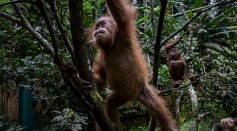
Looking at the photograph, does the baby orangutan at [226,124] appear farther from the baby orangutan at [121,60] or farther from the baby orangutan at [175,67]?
A: the baby orangutan at [175,67]

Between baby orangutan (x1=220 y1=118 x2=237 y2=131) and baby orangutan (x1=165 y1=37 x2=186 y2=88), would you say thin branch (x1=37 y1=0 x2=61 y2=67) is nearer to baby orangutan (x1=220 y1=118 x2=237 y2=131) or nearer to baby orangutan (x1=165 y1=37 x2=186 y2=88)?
baby orangutan (x1=220 y1=118 x2=237 y2=131)

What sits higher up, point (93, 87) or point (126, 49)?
point (126, 49)

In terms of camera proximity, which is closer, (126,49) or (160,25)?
(160,25)

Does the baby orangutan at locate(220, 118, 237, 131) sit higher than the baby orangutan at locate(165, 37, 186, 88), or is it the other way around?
the baby orangutan at locate(165, 37, 186, 88)

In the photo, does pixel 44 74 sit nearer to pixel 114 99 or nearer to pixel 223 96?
pixel 114 99

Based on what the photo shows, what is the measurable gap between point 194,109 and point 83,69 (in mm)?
1902

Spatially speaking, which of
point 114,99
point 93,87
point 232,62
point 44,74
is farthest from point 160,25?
point 232,62

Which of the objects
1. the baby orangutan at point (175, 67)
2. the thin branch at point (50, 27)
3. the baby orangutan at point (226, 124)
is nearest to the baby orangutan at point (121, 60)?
the baby orangutan at point (226, 124)

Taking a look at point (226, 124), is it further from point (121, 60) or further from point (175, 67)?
Result: point (121, 60)

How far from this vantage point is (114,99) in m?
3.26

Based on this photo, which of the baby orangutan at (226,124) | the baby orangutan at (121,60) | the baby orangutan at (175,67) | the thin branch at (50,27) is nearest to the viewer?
the thin branch at (50,27)

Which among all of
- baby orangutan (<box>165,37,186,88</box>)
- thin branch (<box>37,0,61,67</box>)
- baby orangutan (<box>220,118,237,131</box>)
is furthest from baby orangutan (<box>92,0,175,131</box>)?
baby orangutan (<box>165,37,186,88</box>)

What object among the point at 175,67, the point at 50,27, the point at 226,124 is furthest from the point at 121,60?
the point at 175,67

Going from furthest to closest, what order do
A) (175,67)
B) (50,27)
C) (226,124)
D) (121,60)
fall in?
(175,67)
(226,124)
(121,60)
(50,27)
